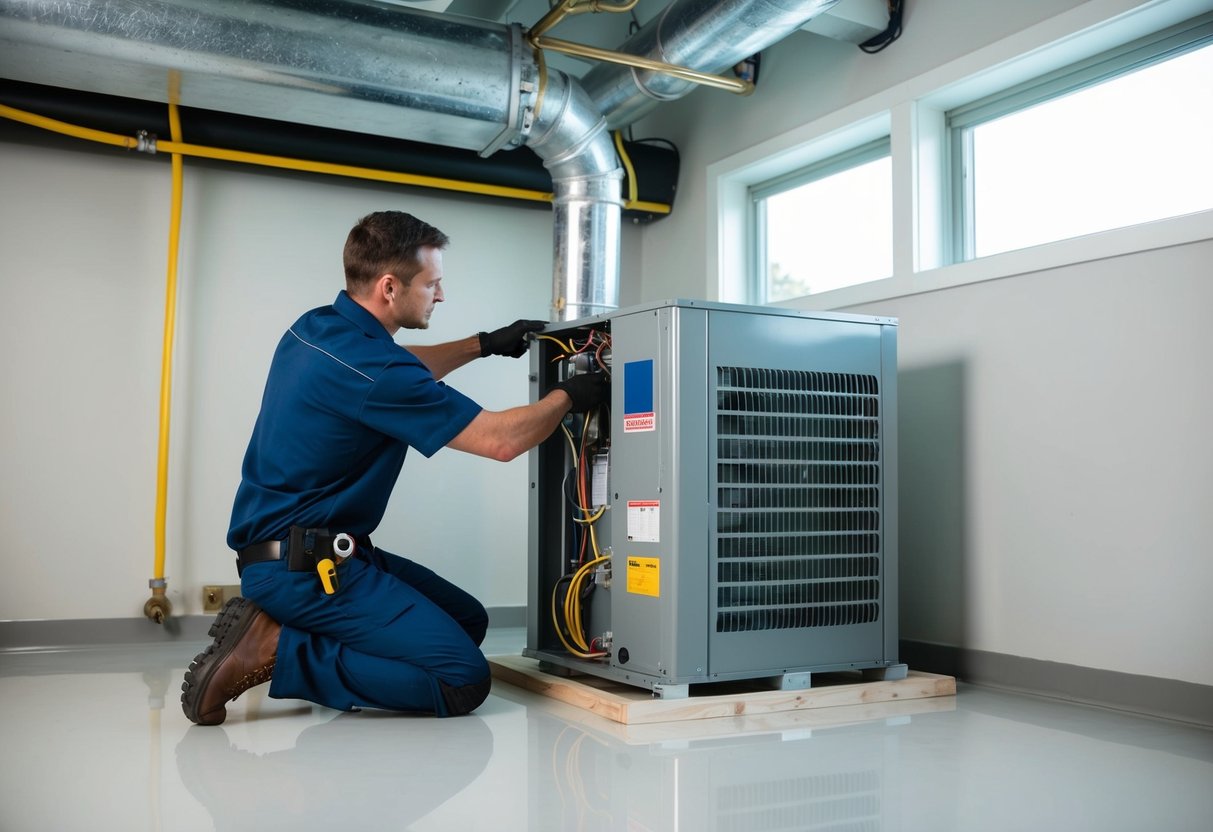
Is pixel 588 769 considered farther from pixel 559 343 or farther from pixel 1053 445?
pixel 1053 445

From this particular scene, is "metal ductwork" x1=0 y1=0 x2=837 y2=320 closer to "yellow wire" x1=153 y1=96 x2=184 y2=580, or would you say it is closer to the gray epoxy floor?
"yellow wire" x1=153 y1=96 x2=184 y2=580

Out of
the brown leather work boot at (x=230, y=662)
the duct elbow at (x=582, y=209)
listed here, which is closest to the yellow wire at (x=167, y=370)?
the duct elbow at (x=582, y=209)

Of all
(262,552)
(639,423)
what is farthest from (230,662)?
(639,423)

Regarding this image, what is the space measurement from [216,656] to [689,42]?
6.94 feet

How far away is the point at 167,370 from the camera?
3.57 metres

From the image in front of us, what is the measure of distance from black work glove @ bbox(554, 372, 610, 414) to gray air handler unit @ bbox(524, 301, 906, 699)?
0.13 ft

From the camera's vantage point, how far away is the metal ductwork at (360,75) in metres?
2.71

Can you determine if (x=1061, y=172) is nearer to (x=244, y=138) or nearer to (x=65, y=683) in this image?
(x=244, y=138)

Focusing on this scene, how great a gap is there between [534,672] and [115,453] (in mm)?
1814

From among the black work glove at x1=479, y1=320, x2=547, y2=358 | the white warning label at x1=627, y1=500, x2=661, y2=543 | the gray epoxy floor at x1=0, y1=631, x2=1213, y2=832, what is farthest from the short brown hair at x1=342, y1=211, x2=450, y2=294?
the gray epoxy floor at x1=0, y1=631, x2=1213, y2=832

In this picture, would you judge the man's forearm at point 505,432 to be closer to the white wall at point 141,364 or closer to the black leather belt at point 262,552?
the black leather belt at point 262,552

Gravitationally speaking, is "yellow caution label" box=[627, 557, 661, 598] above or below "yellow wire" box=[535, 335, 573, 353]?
below

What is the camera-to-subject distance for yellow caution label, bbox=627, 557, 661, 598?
92.7 inches

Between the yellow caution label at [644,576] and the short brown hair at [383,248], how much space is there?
87cm
